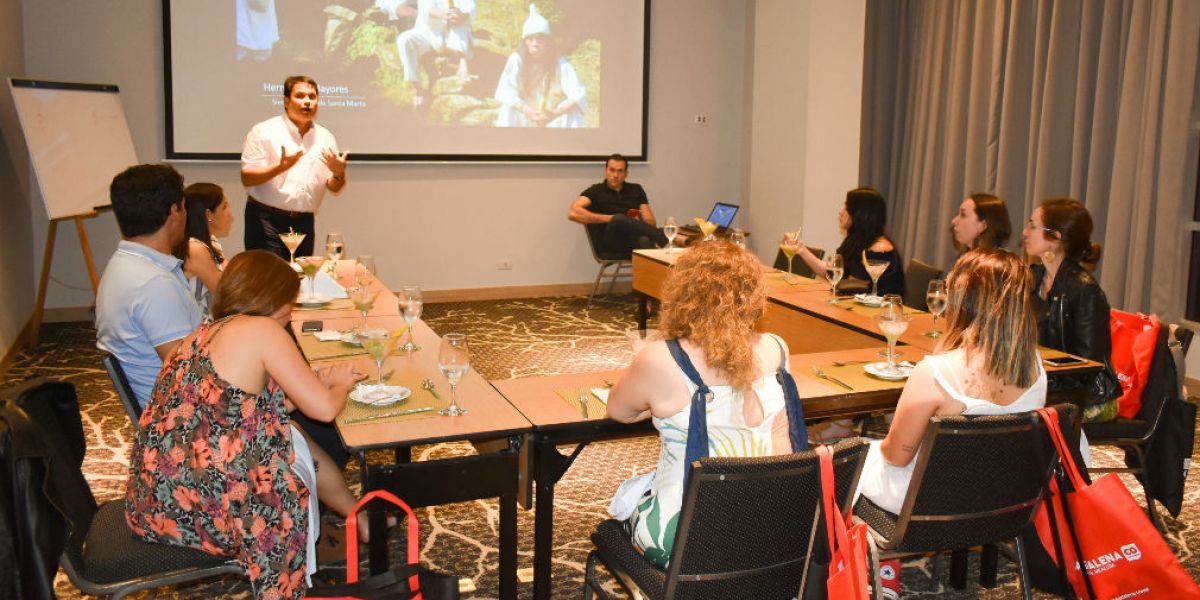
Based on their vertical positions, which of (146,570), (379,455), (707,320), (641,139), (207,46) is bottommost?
(379,455)

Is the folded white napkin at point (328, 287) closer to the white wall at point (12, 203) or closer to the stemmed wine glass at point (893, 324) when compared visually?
the stemmed wine glass at point (893, 324)

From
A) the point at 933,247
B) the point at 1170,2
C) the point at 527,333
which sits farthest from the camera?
the point at 933,247

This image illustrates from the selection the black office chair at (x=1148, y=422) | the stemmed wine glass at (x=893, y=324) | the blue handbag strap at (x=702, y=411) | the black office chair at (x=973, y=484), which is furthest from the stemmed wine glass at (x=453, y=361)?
the black office chair at (x=1148, y=422)

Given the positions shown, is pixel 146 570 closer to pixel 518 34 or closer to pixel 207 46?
pixel 207 46

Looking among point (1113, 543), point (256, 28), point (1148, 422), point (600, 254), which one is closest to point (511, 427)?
point (1113, 543)

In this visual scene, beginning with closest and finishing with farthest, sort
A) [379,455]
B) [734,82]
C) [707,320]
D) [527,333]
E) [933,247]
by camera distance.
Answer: [707,320] → [379,455] → [527,333] → [933,247] → [734,82]

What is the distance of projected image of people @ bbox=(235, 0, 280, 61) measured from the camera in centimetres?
734

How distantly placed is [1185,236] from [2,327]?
6771mm

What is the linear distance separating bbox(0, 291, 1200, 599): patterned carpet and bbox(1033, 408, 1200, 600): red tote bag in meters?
0.83

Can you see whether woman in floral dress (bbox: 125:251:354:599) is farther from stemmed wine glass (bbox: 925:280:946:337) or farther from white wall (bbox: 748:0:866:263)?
white wall (bbox: 748:0:866:263)

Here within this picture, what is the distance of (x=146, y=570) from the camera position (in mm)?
2422

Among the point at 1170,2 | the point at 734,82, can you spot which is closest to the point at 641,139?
the point at 734,82

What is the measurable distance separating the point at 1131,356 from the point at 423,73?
5.74 m

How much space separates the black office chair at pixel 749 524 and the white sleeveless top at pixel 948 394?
1.41 feet
